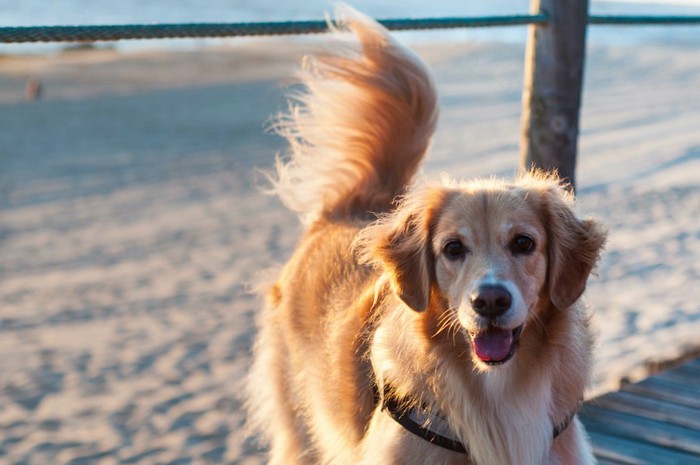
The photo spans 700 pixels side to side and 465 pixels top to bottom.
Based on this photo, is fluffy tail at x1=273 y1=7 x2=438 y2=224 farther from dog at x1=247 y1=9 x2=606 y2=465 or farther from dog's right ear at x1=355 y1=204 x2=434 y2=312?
dog's right ear at x1=355 y1=204 x2=434 y2=312

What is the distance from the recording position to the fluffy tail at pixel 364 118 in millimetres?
3414

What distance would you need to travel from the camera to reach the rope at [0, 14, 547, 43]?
98.4 inches

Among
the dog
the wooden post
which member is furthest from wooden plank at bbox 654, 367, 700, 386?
the dog

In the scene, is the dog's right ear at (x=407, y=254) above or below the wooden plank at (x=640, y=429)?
above

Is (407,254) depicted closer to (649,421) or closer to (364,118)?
(364,118)

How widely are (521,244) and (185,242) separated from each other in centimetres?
732

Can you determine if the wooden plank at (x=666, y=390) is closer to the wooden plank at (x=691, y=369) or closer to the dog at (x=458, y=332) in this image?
the wooden plank at (x=691, y=369)

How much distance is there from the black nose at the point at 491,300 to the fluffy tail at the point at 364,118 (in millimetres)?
1314

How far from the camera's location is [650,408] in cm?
333

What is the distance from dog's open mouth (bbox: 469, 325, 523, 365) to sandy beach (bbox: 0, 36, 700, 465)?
1.78 meters

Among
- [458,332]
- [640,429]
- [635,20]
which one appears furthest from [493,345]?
[635,20]

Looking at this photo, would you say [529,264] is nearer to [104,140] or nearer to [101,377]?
[101,377]

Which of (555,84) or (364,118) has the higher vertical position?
(364,118)

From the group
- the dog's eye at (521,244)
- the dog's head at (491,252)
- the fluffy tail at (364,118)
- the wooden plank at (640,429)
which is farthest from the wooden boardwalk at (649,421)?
the fluffy tail at (364,118)
